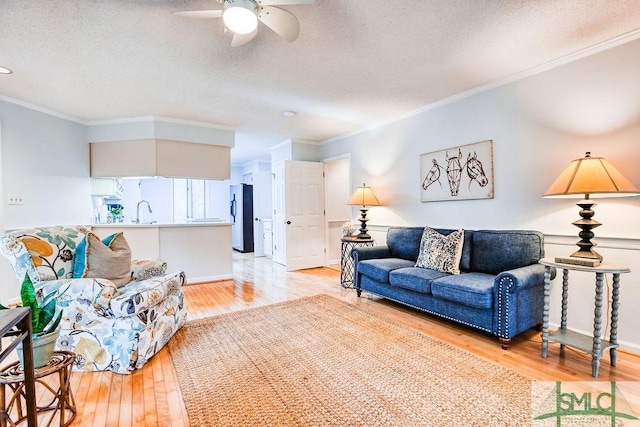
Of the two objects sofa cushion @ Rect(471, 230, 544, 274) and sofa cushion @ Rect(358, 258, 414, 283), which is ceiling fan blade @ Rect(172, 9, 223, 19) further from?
sofa cushion @ Rect(471, 230, 544, 274)

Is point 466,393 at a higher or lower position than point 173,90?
lower

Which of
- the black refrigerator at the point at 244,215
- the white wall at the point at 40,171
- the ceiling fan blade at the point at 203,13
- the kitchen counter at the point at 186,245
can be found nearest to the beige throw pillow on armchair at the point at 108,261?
the ceiling fan blade at the point at 203,13

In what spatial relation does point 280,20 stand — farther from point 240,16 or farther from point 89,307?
point 89,307

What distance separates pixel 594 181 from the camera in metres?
2.08

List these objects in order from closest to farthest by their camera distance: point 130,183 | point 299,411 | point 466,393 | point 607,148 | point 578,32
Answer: point 299,411, point 466,393, point 578,32, point 607,148, point 130,183

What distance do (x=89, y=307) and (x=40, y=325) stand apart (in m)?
0.70

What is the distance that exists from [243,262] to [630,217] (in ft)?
19.4

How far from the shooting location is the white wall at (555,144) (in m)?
2.38

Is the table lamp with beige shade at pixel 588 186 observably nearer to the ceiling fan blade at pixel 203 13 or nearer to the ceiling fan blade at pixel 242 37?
the ceiling fan blade at pixel 242 37

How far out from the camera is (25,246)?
2068 mm

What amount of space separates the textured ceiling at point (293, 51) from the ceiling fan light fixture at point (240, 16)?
1.26 ft

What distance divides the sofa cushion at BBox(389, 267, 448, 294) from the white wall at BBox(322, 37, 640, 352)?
0.85 meters

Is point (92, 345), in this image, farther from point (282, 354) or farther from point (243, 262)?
point (243, 262)

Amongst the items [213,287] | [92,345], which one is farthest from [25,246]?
[213,287]
